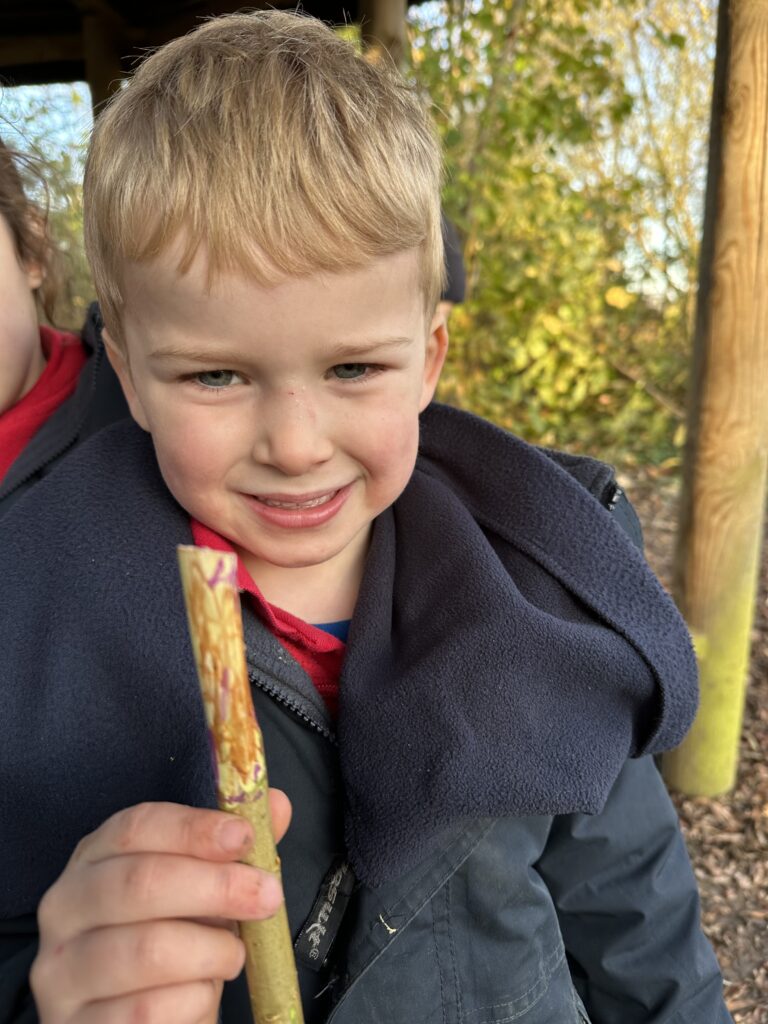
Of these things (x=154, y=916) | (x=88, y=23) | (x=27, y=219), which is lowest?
(x=154, y=916)

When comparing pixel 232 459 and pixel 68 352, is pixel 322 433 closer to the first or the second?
pixel 232 459

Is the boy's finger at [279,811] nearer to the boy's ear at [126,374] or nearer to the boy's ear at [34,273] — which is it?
the boy's ear at [126,374]

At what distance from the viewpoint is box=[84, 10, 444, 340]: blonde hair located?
1121mm

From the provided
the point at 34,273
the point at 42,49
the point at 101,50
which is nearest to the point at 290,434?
the point at 34,273

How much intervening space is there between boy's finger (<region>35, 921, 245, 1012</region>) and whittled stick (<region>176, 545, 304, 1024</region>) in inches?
1.3

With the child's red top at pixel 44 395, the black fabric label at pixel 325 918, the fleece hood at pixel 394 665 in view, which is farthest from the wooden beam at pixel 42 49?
the black fabric label at pixel 325 918

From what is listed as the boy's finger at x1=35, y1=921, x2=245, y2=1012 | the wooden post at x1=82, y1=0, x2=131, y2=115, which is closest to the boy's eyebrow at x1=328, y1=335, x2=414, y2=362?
the boy's finger at x1=35, y1=921, x2=245, y2=1012

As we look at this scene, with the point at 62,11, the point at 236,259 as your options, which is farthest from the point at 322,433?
the point at 62,11

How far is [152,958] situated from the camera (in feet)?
2.82

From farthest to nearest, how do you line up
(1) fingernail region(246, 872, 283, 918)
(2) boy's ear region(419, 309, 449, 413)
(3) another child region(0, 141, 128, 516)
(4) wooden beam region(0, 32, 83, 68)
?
(4) wooden beam region(0, 32, 83, 68), (3) another child region(0, 141, 128, 516), (2) boy's ear region(419, 309, 449, 413), (1) fingernail region(246, 872, 283, 918)

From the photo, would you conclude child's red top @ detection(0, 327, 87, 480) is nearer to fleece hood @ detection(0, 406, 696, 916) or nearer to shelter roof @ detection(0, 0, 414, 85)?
fleece hood @ detection(0, 406, 696, 916)

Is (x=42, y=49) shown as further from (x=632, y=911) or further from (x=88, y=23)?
(x=632, y=911)

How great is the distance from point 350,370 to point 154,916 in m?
0.67

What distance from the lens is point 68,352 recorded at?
1.73 meters
